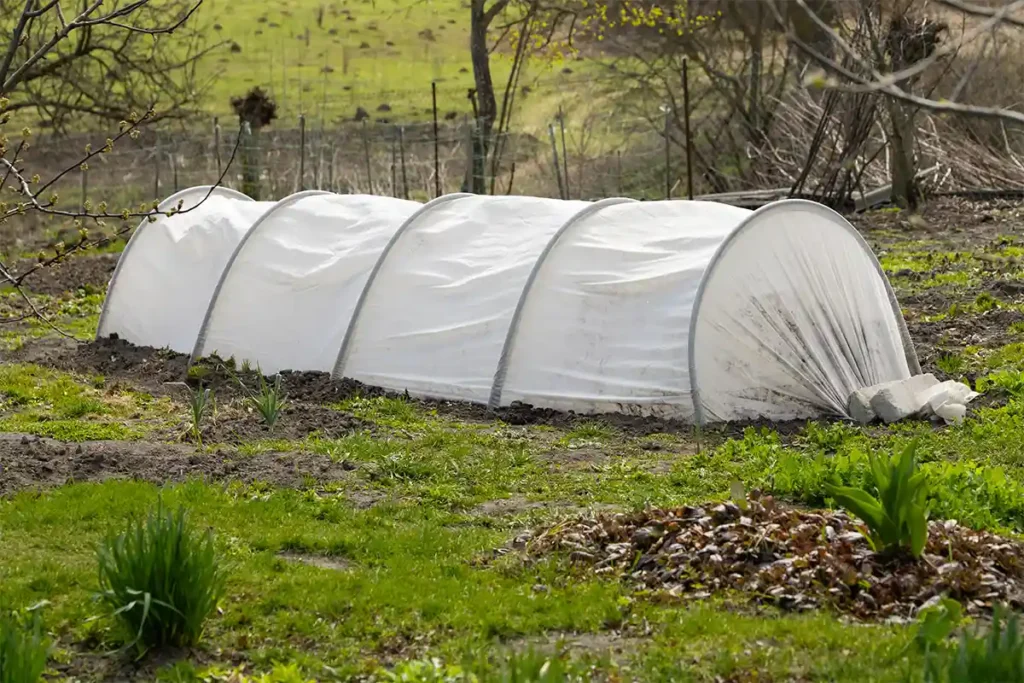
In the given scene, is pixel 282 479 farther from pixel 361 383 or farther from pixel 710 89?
pixel 710 89

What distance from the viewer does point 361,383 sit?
1117cm

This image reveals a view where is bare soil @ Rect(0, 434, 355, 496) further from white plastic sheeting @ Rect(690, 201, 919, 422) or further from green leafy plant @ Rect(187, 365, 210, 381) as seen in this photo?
white plastic sheeting @ Rect(690, 201, 919, 422)

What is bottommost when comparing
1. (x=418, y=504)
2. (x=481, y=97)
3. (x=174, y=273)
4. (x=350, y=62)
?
(x=418, y=504)

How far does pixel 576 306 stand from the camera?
1058 cm

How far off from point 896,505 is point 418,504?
10.0 feet

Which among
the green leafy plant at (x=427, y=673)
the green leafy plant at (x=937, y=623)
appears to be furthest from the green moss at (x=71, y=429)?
the green leafy plant at (x=937, y=623)

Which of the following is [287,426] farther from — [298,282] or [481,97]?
[481,97]

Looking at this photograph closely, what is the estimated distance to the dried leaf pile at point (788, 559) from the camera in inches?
228

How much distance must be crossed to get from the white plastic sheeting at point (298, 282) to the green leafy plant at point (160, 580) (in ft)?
20.2

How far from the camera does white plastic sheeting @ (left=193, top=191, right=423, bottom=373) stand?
11836 millimetres

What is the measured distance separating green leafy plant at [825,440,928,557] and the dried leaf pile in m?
0.17

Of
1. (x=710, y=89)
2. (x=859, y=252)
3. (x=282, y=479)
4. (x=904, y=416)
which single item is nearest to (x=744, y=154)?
(x=710, y=89)

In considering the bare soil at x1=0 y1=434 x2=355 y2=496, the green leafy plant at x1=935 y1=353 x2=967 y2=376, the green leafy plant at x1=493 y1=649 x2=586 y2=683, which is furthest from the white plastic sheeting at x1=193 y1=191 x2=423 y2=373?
the green leafy plant at x1=493 y1=649 x2=586 y2=683

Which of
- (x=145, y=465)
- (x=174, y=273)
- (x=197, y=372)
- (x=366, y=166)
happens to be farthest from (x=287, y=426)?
(x=366, y=166)
